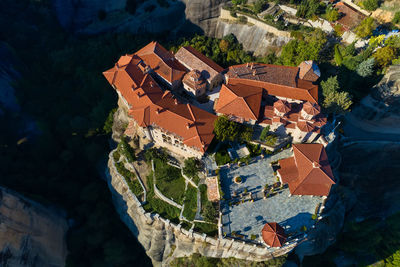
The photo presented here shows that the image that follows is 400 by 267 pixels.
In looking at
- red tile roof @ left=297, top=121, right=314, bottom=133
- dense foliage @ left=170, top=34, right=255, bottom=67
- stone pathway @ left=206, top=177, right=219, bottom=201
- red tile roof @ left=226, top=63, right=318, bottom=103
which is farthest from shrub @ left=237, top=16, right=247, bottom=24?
stone pathway @ left=206, top=177, right=219, bottom=201

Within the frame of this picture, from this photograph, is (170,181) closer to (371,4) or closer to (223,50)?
(223,50)

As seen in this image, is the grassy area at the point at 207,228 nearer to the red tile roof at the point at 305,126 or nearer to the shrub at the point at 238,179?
the shrub at the point at 238,179

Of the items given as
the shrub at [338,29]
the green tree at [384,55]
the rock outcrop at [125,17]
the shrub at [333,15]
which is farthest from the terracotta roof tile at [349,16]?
the rock outcrop at [125,17]

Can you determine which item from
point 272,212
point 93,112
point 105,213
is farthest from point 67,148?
point 272,212

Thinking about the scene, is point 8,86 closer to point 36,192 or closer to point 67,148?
point 67,148

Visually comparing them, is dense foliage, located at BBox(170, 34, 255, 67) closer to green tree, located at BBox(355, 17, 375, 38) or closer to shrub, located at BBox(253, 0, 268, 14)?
shrub, located at BBox(253, 0, 268, 14)
